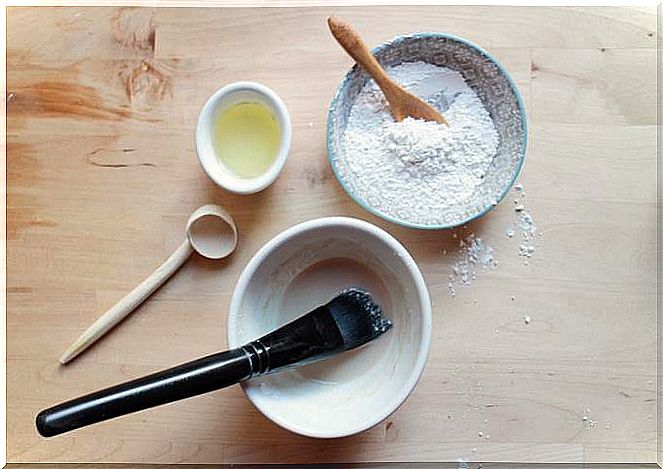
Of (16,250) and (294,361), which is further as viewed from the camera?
(16,250)

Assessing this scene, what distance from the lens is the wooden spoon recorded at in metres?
0.88

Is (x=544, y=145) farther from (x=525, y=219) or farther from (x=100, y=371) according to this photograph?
(x=100, y=371)

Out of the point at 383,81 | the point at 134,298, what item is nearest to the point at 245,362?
the point at 134,298

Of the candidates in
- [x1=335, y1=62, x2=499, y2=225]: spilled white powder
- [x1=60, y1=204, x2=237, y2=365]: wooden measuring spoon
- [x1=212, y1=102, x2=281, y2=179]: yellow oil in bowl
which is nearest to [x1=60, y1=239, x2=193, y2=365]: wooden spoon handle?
[x1=60, y1=204, x2=237, y2=365]: wooden measuring spoon

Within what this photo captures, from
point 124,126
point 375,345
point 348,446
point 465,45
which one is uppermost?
point 465,45

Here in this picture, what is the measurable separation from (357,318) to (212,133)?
10.5 inches

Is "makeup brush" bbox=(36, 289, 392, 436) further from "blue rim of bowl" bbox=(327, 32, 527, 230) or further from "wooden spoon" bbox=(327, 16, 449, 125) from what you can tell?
"wooden spoon" bbox=(327, 16, 449, 125)

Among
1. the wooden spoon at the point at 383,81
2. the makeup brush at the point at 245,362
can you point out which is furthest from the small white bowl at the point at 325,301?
the wooden spoon at the point at 383,81

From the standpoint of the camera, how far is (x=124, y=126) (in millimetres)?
958

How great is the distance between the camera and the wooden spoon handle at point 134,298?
930 millimetres

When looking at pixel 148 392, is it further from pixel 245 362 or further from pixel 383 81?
pixel 383 81

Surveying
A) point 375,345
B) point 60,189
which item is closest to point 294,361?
point 375,345

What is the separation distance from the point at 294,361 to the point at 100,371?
0.85 ft

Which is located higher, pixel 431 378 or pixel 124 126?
pixel 124 126
